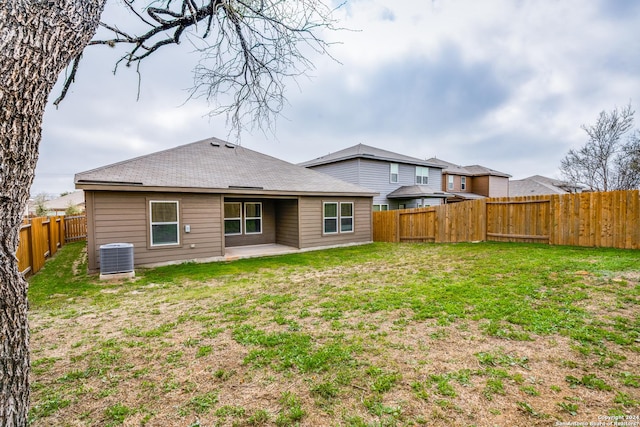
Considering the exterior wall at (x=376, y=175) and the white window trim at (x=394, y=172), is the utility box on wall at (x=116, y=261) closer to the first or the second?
the exterior wall at (x=376, y=175)

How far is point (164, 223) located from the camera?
8.95 meters

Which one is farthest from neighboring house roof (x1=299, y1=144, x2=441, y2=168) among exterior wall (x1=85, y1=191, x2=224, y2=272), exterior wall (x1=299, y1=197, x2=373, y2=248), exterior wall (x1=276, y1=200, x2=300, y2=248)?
exterior wall (x1=85, y1=191, x2=224, y2=272)

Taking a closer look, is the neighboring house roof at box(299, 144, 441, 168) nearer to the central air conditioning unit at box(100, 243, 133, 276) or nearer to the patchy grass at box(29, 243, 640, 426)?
the patchy grass at box(29, 243, 640, 426)

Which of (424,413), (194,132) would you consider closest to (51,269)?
(194,132)

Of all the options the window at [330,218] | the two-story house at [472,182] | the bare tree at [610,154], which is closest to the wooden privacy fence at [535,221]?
the window at [330,218]

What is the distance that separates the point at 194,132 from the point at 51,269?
655 cm

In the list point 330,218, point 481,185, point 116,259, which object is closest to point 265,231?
point 330,218

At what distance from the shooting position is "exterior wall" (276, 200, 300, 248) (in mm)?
11734

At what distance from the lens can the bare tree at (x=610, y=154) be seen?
1644 centimetres

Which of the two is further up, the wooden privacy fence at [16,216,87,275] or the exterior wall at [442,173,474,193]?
the exterior wall at [442,173,474,193]

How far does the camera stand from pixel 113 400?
2.50 m

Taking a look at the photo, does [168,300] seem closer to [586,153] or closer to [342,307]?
[342,307]

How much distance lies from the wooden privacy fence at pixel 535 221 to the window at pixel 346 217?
7.20 feet

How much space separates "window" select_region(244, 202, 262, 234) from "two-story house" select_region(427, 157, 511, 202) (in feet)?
60.5
